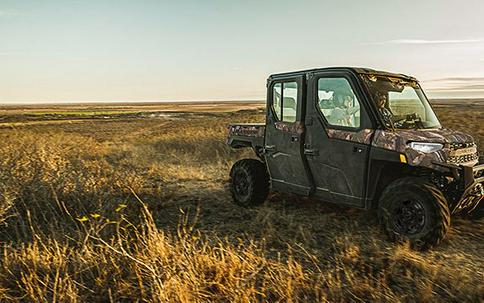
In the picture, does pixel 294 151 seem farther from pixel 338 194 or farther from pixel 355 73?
pixel 355 73

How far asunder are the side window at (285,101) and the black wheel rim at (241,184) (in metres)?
1.28

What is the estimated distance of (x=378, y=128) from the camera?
4758 mm

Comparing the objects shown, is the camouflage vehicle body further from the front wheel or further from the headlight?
A: the front wheel

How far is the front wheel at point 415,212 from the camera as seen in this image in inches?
171

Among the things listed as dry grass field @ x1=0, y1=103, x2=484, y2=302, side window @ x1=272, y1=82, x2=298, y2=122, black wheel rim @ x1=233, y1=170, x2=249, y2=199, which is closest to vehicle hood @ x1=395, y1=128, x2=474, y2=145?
dry grass field @ x1=0, y1=103, x2=484, y2=302

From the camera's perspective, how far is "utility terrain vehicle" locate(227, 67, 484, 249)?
447 cm

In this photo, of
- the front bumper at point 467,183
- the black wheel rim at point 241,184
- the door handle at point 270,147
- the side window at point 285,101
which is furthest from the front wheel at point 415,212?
the black wheel rim at point 241,184

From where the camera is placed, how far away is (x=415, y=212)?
4.55m

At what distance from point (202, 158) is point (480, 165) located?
9417 millimetres

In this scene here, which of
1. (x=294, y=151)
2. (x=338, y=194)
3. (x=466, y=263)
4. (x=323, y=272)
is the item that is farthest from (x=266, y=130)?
(x=466, y=263)

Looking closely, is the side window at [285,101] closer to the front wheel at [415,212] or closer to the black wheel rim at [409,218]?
the front wheel at [415,212]

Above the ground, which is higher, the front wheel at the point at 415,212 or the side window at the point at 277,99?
the side window at the point at 277,99

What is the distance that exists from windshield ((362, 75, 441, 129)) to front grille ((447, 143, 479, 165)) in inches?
20.9

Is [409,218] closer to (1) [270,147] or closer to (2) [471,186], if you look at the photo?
(2) [471,186]
